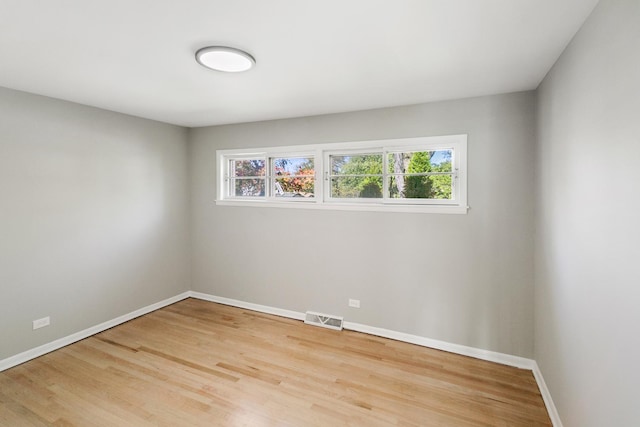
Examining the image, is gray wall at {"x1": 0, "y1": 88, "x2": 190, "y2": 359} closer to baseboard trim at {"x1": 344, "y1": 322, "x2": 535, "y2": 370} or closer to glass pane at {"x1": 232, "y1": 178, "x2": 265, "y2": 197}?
glass pane at {"x1": 232, "y1": 178, "x2": 265, "y2": 197}

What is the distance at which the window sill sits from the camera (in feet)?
9.69

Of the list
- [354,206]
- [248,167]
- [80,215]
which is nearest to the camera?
[80,215]

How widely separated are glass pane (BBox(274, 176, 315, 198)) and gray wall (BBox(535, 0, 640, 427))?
7.78 feet

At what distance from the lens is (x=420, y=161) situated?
10.3 ft

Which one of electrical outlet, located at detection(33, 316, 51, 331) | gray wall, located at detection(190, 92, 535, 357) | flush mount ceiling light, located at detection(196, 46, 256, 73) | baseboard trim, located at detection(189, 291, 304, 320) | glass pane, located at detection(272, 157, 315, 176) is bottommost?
baseboard trim, located at detection(189, 291, 304, 320)

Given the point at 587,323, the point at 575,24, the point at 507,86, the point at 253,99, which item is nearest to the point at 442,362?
the point at 587,323

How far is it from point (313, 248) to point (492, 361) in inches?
82.7

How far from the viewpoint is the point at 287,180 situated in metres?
3.92

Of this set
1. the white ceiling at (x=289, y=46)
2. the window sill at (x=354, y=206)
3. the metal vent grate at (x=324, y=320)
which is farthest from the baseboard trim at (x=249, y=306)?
the white ceiling at (x=289, y=46)

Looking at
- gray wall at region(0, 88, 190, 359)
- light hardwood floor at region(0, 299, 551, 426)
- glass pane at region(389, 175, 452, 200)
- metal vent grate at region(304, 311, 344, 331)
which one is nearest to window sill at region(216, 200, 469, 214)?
glass pane at region(389, 175, 452, 200)

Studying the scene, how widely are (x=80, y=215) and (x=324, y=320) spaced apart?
290 centimetres

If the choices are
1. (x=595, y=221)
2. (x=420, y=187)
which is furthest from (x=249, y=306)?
(x=595, y=221)

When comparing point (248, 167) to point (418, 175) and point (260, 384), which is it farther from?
point (260, 384)

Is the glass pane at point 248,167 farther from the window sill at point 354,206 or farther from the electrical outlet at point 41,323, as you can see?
the electrical outlet at point 41,323
